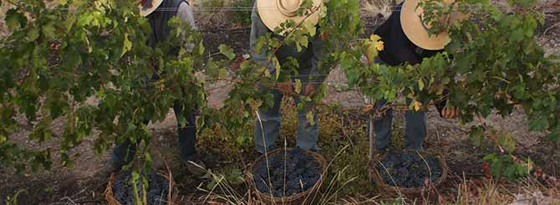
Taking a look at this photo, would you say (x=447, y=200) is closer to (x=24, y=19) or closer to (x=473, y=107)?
(x=473, y=107)

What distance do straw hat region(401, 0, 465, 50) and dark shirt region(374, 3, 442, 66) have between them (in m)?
0.07

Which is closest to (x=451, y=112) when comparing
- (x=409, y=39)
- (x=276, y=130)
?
(x=409, y=39)

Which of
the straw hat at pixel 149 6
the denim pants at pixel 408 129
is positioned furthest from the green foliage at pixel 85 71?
the denim pants at pixel 408 129

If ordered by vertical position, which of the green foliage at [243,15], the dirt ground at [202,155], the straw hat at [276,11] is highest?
the straw hat at [276,11]

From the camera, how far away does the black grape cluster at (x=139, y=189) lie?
9.95 ft

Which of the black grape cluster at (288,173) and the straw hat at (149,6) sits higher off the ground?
the straw hat at (149,6)

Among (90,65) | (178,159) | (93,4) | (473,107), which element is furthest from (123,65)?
(473,107)

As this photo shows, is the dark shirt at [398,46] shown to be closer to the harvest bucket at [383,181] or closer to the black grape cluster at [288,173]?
the harvest bucket at [383,181]

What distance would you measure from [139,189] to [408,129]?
62.9 inches

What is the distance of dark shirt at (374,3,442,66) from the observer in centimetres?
304

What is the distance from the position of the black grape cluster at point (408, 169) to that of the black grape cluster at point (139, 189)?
1167 mm

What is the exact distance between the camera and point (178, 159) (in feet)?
11.6

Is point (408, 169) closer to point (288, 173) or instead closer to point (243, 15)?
point (288, 173)

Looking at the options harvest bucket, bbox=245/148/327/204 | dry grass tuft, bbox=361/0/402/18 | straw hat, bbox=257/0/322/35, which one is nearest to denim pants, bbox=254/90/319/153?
harvest bucket, bbox=245/148/327/204
